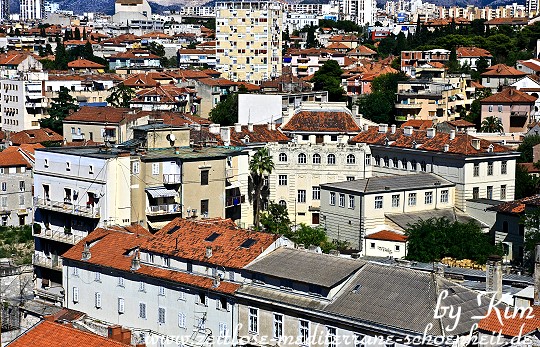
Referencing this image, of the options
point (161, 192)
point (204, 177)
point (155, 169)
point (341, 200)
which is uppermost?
point (155, 169)

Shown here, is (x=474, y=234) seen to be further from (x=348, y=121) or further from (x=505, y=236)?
(x=348, y=121)

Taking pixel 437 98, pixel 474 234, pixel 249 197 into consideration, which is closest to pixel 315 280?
pixel 474 234

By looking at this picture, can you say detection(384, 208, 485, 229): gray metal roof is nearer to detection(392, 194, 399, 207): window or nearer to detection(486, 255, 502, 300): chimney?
detection(392, 194, 399, 207): window

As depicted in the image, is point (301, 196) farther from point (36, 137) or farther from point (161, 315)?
point (36, 137)

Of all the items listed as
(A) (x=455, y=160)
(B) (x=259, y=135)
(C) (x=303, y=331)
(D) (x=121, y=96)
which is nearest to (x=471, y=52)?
(D) (x=121, y=96)

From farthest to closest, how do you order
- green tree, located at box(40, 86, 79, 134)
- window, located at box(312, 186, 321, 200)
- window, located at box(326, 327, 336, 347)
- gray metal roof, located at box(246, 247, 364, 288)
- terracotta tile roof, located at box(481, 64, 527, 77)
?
terracotta tile roof, located at box(481, 64, 527, 77) → green tree, located at box(40, 86, 79, 134) → window, located at box(312, 186, 321, 200) → gray metal roof, located at box(246, 247, 364, 288) → window, located at box(326, 327, 336, 347)

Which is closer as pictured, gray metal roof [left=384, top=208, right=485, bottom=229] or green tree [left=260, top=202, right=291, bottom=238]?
green tree [left=260, top=202, right=291, bottom=238]

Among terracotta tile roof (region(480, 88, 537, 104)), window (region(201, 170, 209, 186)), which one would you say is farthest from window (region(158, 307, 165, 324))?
terracotta tile roof (region(480, 88, 537, 104))
